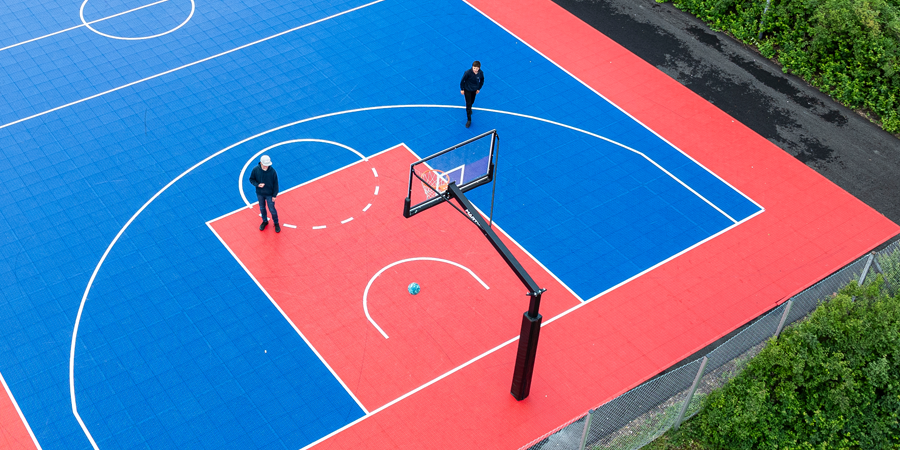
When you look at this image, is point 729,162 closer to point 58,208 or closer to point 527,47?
point 527,47

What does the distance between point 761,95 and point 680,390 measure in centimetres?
1278

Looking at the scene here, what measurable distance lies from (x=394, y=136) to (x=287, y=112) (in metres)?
3.33

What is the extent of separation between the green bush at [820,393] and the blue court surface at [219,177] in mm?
4413

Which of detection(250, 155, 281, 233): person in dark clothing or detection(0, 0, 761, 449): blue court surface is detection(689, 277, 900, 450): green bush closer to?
detection(0, 0, 761, 449): blue court surface

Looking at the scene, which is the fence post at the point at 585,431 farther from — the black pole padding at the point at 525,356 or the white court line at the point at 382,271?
the white court line at the point at 382,271

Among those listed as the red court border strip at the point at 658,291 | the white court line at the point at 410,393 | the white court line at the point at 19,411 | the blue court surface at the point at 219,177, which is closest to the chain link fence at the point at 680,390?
the red court border strip at the point at 658,291

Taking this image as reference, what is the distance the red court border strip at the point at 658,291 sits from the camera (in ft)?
61.6

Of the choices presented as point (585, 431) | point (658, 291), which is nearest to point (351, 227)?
point (658, 291)

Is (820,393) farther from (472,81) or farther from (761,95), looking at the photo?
(761,95)

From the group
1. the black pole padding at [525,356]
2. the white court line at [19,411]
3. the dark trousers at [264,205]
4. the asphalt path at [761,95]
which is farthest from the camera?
the asphalt path at [761,95]

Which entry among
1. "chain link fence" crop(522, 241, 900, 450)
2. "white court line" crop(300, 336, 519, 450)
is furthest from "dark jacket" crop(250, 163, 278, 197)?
"chain link fence" crop(522, 241, 900, 450)

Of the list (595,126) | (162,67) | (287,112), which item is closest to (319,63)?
(287,112)

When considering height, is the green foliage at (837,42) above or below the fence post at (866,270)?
above

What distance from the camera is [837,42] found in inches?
1135
